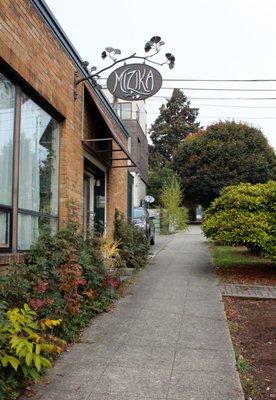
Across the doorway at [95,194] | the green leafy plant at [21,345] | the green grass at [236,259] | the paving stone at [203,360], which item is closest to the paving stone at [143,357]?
the paving stone at [203,360]

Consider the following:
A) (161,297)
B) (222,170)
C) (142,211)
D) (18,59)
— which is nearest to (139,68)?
(18,59)

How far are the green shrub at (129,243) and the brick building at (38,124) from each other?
6.68 feet

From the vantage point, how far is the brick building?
6074mm

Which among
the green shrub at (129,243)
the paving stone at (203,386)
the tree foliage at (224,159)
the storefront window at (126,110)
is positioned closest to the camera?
the paving stone at (203,386)

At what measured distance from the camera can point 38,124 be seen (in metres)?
7.32

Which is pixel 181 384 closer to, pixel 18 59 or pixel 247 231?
pixel 18 59

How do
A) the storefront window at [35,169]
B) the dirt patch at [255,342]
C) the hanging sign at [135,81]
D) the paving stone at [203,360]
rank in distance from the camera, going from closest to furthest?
the dirt patch at [255,342] → the paving stone at [203,360] → the storefront window at [35,169] → the hanging sign at [135,81]

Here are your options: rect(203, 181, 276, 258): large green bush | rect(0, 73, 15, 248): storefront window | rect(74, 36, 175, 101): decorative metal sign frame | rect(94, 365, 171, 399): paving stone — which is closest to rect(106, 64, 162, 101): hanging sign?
rect(74, 36, 175, 101): decorative metal sign frame

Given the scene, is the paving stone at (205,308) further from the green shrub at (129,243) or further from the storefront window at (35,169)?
the green shrub at (129,243)

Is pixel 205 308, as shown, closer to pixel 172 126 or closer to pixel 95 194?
pixel 95 194

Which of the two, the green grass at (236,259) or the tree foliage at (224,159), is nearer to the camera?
the green grass at (236,259)

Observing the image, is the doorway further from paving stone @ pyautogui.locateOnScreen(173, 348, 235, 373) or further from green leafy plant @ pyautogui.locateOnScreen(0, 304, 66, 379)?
green leafy plant @ pyautogui.locateOnScreen(0, 304, 66, 379)

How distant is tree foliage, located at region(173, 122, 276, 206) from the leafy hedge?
30.3 meters

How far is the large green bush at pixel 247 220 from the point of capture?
37.4 ft
